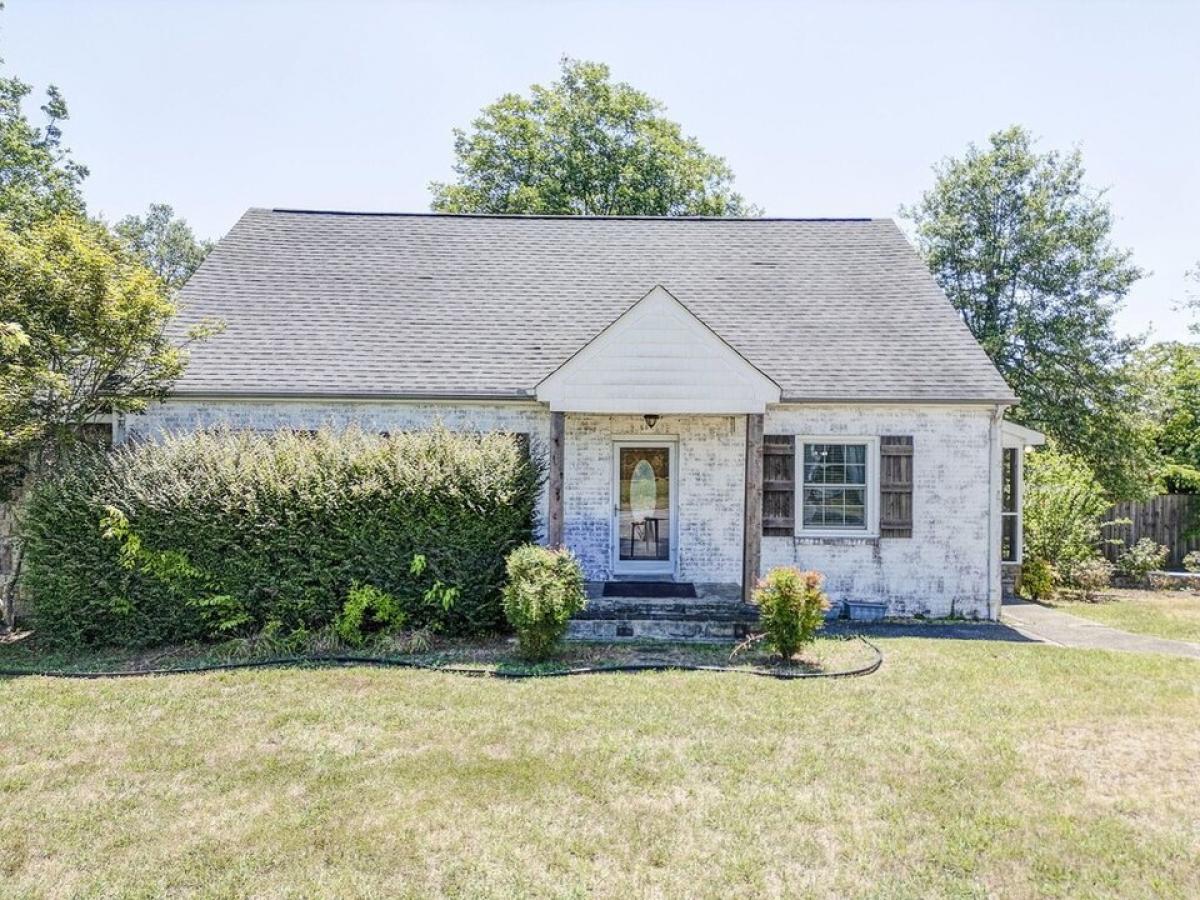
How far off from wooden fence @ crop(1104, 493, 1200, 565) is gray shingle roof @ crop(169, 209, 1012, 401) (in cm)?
908

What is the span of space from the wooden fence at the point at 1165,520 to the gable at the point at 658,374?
1279cm

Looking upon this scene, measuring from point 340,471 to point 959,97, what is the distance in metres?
11.5

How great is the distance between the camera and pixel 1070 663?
7961mm

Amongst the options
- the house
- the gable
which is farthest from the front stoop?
the gable

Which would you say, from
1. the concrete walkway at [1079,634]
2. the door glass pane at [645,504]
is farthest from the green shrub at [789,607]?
the concrete walkway at [1079,634]

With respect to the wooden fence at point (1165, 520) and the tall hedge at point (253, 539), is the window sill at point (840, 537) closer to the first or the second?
the tall hedge at point (253, 539)

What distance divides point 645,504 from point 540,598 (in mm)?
3887

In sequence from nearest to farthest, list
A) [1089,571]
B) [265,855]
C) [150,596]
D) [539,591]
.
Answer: [265,855]
[539,591]
[150,596]
[1089,571]

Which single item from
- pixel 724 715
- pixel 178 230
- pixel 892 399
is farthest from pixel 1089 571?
pixel 178 230

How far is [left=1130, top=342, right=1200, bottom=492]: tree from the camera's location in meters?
17.5

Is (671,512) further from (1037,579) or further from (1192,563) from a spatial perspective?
(1192,563)

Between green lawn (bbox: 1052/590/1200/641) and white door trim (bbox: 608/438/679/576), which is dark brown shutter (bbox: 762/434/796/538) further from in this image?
green lawn (bbox: 1052/590/1200/641)

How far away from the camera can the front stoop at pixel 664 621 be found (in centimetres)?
895

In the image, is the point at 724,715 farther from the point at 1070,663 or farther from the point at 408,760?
the point at 1070,663
